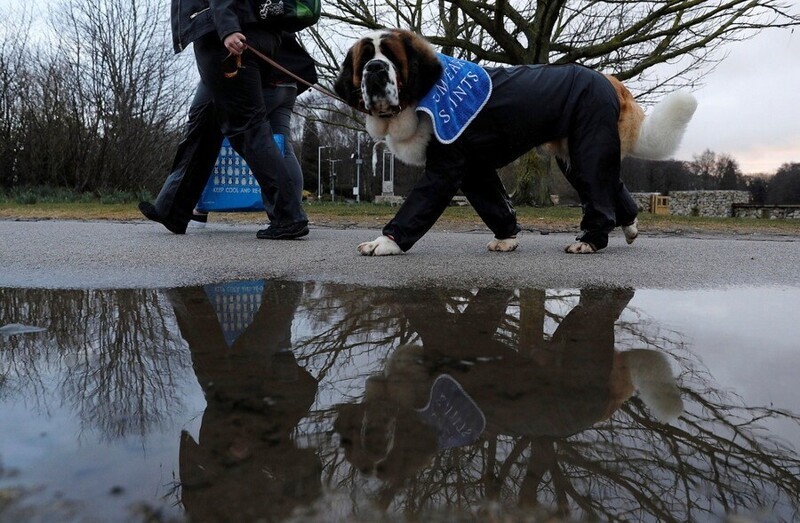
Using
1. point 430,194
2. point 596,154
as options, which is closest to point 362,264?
point 430,194

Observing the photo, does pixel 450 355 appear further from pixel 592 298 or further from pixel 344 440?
pixel 592 298

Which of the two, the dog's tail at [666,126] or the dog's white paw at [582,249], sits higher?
the dog's tail at [666,126]

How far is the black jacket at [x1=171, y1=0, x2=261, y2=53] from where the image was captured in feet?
11.6

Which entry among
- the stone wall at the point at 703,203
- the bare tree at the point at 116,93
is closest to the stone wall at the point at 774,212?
the stone wall at the point at 703,203

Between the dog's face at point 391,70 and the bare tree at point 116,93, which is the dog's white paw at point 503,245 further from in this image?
the bare tree at point 116,93

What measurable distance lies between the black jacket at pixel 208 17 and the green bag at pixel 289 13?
2.5 inches

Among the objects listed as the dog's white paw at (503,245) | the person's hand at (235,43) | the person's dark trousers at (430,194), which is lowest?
the dog's white paw at (503,245)

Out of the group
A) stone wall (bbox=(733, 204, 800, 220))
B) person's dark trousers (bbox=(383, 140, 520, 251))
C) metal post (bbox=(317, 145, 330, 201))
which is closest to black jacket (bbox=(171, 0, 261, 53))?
person's dark trousers (bbox=(383, 140, 520, 251))

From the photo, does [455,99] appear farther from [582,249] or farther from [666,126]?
[666,126]

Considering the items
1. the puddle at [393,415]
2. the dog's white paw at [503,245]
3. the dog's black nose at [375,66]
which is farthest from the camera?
the dog's white paw at [503,245]

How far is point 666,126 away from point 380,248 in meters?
1.72

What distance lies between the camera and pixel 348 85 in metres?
3.35

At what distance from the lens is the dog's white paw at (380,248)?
10.5 feet

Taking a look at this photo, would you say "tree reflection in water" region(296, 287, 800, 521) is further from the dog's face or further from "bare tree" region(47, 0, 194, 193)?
"bare tree" region(47, 0, 194, 193)
